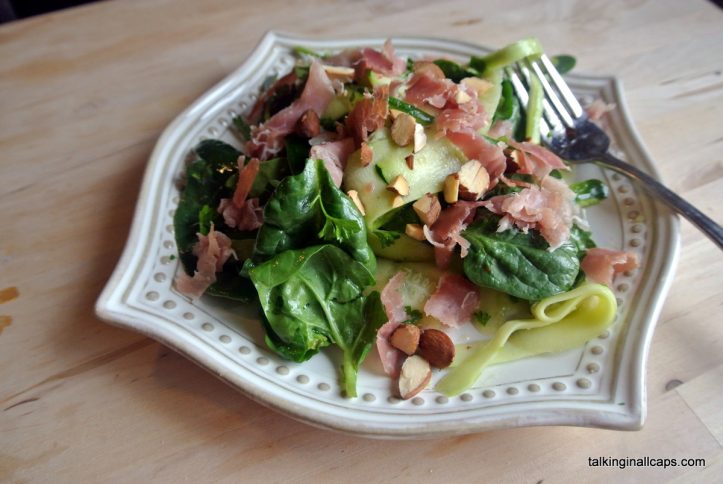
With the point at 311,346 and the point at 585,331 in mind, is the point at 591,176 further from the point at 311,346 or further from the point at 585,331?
the point at 311,346

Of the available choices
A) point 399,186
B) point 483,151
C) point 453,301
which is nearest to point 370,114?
point 399,186

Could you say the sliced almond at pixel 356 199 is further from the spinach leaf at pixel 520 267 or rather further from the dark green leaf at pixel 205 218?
the dark green leaf at pixel 205 218

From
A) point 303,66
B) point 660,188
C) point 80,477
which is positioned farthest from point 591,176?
point 80,477

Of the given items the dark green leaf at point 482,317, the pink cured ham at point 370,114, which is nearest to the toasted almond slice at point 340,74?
the pink cured ham at point 370,114

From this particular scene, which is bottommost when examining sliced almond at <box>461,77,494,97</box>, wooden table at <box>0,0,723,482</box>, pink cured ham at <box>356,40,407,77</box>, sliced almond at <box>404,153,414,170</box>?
wooden table at <box>0,0,723,482</box>

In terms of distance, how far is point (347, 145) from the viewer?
153 cm

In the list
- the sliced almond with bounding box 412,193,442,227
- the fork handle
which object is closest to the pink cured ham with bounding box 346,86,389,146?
the sliced almond with bounding box 412,193,442,227

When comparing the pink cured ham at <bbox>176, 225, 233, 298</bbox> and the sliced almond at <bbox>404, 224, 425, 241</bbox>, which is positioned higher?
the sliced almond at <bbox>404, 224, 425, 241</bbox>

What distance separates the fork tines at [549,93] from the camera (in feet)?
6.05

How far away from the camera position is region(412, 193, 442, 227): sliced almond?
145 cm

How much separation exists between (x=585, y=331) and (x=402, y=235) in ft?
1.65

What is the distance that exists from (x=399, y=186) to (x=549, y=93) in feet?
2.44

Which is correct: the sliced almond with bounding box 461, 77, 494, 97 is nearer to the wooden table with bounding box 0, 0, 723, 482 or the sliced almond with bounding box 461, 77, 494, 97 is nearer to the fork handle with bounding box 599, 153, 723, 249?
the fork handle with bounding box 599, 153, 723, 249

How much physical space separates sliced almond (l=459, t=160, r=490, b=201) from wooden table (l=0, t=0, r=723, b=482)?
0.59 m
